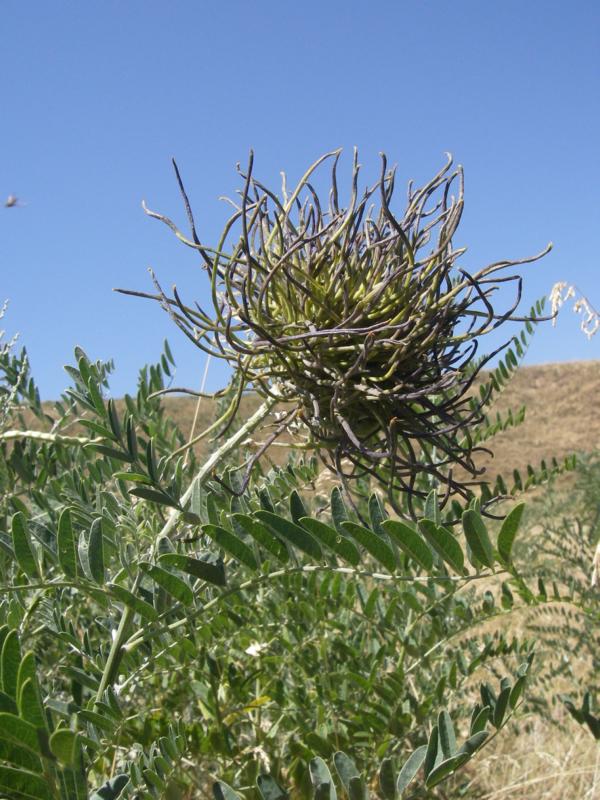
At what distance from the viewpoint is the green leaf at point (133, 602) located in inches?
30.5

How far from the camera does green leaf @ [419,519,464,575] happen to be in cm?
76

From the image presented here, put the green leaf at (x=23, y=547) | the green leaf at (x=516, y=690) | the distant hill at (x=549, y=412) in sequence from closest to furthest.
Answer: the green leaf at (x=23, y=547) → the green leaf at (x=516, y=690) → the distant hill at (x=549, y=412)

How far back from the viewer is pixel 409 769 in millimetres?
805

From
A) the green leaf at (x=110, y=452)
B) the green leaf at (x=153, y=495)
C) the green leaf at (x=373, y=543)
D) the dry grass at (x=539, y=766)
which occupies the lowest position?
the dry grass at (x=539, y=766)

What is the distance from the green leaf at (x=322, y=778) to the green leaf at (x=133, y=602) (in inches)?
9.3

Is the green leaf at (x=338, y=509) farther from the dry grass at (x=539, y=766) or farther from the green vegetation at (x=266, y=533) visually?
the dry grass at (x=539, y=766)

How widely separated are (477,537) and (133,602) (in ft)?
1.21

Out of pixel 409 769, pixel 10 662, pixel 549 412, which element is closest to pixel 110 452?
pixel 10 662

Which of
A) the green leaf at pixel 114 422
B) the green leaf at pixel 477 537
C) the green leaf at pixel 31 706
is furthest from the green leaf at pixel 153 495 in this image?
the green leaf at pixel 477 537

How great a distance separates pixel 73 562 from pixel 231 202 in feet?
1.89

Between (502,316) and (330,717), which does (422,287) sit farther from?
(330,717)

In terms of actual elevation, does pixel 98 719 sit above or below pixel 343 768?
above

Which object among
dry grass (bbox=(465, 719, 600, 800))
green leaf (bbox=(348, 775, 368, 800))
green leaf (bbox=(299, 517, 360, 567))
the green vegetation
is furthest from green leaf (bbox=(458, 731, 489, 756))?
dry grass (bbox=(465, 719, 600, 800))

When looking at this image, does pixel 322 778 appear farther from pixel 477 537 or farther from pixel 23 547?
pixel 23 547
